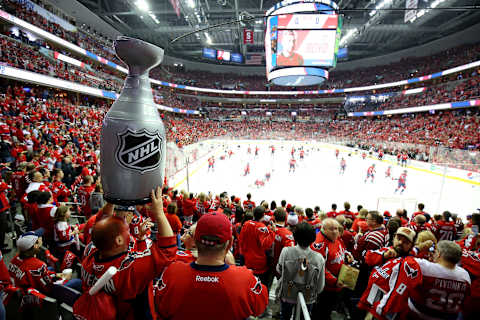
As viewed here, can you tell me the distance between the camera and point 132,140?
3.91ft

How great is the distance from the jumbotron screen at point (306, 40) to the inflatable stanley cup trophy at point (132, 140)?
17.2 meters

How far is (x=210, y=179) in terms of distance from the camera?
A: 1468cm

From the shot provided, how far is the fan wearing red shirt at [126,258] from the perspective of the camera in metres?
1.32

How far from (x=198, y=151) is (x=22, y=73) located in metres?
13.4

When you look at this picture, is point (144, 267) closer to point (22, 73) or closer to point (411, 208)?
point (411, 208)

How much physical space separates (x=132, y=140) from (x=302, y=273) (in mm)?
2147

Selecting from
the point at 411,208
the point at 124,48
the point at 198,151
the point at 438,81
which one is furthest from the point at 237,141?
the point at 124,48

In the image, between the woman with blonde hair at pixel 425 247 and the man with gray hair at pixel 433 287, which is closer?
the man with gray hair at pixel 433 287

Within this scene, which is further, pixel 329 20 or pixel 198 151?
pixel 198 151

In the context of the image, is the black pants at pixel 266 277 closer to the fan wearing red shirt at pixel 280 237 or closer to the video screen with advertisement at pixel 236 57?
the fan wearing red shirt at pixel 280 237

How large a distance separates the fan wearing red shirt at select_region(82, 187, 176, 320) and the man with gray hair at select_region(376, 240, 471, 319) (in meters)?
2.14

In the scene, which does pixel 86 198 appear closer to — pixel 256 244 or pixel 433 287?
pixel 256 244

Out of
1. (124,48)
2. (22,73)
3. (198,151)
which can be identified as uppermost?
(22,73)

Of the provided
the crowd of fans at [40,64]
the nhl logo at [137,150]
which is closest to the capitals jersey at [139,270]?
the nhl logo at [137,150]
